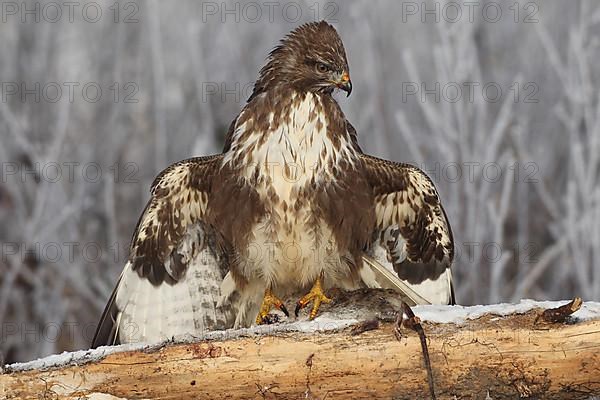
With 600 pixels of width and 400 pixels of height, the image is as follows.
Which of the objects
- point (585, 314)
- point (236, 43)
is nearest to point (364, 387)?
point (585, 314)

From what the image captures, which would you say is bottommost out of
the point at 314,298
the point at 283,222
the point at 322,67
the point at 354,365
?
the point at 354,365

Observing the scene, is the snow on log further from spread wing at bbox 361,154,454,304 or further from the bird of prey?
spread wing at bbox 361,154,454,304

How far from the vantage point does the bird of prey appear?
18.1 ft

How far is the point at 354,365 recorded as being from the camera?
4.37 meters

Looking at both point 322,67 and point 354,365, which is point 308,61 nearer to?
point 322,67

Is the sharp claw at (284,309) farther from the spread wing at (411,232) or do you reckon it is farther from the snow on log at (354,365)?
the snow on log at (354,365)

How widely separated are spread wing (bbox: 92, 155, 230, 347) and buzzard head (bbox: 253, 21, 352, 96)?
3.19 ft

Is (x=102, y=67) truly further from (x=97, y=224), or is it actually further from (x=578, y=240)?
(x=578, y=240)

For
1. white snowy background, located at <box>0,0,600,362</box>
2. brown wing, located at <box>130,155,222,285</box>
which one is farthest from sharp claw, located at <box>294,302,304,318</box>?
white snowy background, located at <box>0,0,600,362</box>

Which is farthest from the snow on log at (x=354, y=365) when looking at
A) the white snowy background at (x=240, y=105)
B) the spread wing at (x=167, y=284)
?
the white snowy background at (x=240, y=105)

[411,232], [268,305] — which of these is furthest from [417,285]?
[268,305]

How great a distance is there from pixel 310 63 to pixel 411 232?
129 cm

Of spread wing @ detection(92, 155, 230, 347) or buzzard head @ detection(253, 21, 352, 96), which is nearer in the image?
buzzard head @ detection(253, 21, 352, 96)

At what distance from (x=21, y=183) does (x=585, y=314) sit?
6.74 m
